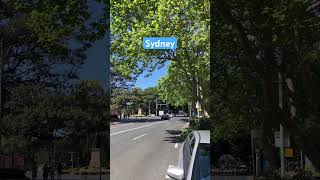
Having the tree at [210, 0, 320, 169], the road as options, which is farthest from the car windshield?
the tree at [210, 0, 320, 169]

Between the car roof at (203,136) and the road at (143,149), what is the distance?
378 millimetres

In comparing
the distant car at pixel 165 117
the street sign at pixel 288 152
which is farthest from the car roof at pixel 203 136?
the street sign at pixel 288 152

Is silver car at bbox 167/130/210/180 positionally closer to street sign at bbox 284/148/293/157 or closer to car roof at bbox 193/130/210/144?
car roof at bbox 193/130/210/144

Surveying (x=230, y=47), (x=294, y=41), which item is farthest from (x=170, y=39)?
(x=294, y=41)

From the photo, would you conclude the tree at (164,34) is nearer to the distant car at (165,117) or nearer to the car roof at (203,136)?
the car roof at (203,136)

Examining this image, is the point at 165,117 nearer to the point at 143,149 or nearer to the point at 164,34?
the point at 143,149

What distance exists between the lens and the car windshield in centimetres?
727

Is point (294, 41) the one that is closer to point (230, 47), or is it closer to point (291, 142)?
point (230, 47)

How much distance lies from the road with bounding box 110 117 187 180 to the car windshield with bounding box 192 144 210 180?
41cm

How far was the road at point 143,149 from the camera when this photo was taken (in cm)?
770

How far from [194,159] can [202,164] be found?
384mm

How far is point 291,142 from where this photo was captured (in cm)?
881

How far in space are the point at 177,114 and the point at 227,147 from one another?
0.86m

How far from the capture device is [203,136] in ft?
24.6
